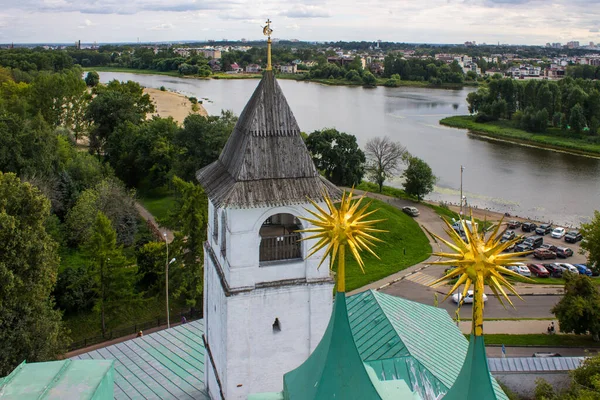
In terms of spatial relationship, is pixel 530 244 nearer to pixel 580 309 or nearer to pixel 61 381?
pixel 580 309

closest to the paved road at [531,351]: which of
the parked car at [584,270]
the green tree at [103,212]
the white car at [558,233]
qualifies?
the parked car at [584,270]

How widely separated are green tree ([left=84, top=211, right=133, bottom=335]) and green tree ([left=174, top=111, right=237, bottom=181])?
1632cm

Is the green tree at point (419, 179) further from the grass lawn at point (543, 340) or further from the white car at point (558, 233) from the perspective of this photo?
the grass lawn at point (543, 340)

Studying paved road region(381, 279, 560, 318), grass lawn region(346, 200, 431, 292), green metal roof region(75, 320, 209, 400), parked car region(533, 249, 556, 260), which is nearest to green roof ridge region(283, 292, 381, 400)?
green metal roof region(75, 320, 209, 400)

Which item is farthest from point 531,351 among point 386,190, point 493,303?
point 386,190

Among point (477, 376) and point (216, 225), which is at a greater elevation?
point (216, 225)

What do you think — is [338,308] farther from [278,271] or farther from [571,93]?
[571,93]

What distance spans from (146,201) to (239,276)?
1432 inches

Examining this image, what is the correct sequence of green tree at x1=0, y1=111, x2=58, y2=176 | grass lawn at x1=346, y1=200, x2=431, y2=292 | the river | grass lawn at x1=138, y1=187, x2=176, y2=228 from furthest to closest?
1. the river
2. grass lawn at x1=138, y1=187, x2=176, y2=228
3. green tree at x1=0, y1=111, x2=58, y2=176
4. grass lawn at x1=346, y1=200, x2=431, y2=292

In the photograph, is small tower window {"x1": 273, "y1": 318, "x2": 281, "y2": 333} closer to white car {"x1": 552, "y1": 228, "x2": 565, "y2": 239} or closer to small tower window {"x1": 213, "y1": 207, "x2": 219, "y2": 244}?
small tower window {"x1": 213, "y1": 207, "x2": 219, "y2": 244}

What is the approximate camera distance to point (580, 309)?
25.7 metres

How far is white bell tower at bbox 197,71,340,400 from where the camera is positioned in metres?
13.0

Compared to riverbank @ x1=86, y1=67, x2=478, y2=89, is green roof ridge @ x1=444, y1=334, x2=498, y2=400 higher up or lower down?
lower down

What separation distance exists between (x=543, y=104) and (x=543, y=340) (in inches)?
2574
